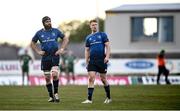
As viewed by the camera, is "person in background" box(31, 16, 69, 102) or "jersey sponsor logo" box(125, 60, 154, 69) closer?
"person in background" box(31, 16, 69, 102)

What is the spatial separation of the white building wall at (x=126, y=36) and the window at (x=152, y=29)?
0.28 meters

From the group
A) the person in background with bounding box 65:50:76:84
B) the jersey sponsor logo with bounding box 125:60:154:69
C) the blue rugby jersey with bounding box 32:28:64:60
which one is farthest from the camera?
the jersey sponsor logo with bounding box 125:60:154:69

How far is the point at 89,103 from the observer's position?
19.0m

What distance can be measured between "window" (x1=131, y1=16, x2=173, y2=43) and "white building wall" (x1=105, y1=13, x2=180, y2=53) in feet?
0.93

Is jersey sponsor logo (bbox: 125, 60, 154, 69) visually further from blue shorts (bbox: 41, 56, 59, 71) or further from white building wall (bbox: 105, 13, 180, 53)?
blue shorts (bbox: 41, 56, 59, 71)

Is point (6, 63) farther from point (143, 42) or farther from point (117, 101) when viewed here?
point (117, 101)

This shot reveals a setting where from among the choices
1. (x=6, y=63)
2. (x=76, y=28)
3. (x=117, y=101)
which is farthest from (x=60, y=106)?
(x=76, y=28)

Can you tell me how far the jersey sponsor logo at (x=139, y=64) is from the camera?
48.5m

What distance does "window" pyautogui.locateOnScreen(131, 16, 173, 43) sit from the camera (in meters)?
54.7

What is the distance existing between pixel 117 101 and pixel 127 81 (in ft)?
78.2

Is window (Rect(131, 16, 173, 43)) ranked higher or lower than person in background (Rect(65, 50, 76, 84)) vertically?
higher

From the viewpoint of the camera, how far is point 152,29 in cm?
5456

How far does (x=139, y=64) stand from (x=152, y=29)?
631 centimetres

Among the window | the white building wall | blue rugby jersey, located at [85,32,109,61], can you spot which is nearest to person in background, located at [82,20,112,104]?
blue rugby jersey, located at [85,32,109,61]
